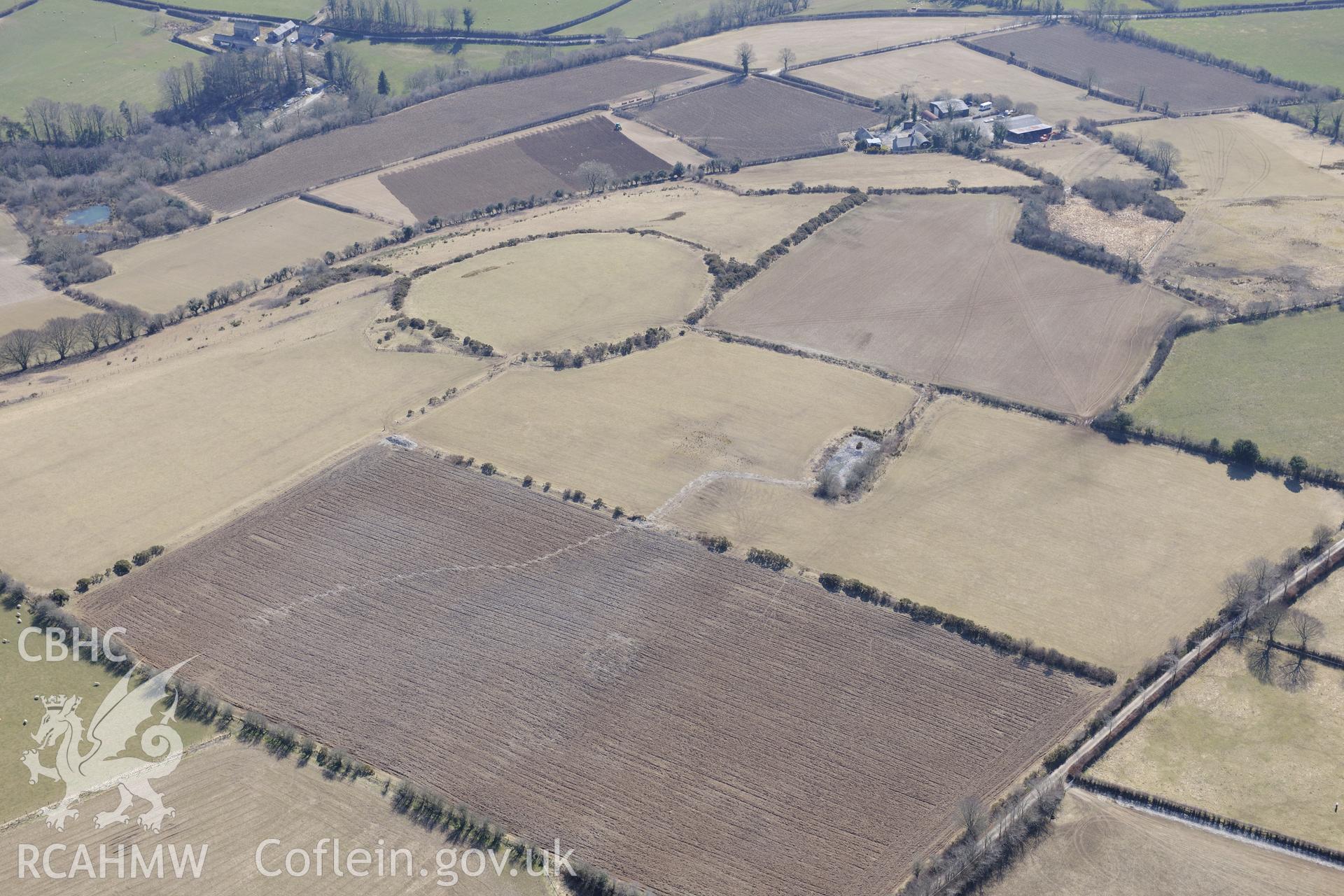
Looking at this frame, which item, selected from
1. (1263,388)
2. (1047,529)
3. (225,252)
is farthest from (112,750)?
(1263,388)

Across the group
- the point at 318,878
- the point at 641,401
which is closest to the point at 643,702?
the point at 318,878

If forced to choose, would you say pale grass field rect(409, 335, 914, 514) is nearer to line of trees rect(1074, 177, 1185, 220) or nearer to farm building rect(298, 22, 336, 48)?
line of trees rect(1074, 177, 1185, 220)

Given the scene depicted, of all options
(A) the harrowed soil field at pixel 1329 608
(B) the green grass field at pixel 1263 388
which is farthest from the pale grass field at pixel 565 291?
(A) the harrowed soil field at pixel 1329 608

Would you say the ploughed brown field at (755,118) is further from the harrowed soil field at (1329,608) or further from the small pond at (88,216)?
the harrowed soil field at (1329,608)

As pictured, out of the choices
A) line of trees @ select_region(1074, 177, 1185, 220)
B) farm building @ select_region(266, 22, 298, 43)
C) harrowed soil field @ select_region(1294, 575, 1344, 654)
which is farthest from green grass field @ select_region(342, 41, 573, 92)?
harrowed soil field @ select_region(1294, 575, 1344, 654)

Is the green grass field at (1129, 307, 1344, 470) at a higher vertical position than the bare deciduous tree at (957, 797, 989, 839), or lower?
higher

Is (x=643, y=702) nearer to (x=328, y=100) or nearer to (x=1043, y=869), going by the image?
(x=1043, y=869)
